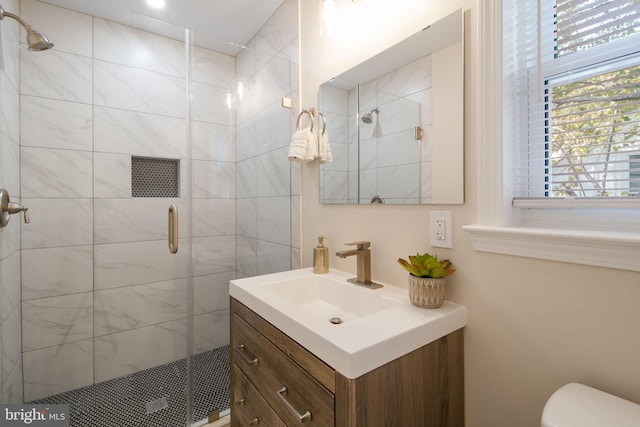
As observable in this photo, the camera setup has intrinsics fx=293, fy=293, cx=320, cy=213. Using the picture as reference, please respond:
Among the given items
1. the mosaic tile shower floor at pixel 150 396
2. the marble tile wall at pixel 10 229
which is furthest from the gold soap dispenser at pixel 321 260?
the marble tile wall at pixel 10 229

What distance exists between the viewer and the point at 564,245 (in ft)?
2.39

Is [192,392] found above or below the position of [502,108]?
below

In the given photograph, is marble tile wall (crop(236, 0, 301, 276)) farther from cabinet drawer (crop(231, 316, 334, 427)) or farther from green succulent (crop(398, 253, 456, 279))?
green succulent (crop(398, 253, 456, 279))

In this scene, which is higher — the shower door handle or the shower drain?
the shower door handle

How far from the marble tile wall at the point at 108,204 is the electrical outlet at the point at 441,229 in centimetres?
113

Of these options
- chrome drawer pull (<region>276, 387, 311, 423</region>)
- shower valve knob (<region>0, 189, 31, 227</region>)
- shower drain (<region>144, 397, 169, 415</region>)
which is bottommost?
shower drain (<region>144, 397, 169, 415</region>)

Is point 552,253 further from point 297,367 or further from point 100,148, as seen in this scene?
point 100,148

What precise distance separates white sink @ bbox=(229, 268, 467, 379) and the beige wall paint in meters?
0.11

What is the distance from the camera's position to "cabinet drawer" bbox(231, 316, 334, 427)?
76cm

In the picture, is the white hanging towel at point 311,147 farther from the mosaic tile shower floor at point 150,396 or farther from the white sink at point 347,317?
the mosaic tile shower floor at point 150,396

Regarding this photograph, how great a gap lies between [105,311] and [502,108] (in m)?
2.43

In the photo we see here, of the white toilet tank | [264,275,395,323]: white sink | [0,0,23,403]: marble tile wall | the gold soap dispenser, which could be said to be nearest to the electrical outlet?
[264,275,395,323]: white sink

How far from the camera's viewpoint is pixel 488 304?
887mm

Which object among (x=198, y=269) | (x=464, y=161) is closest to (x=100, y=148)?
(x=198, y=269)
